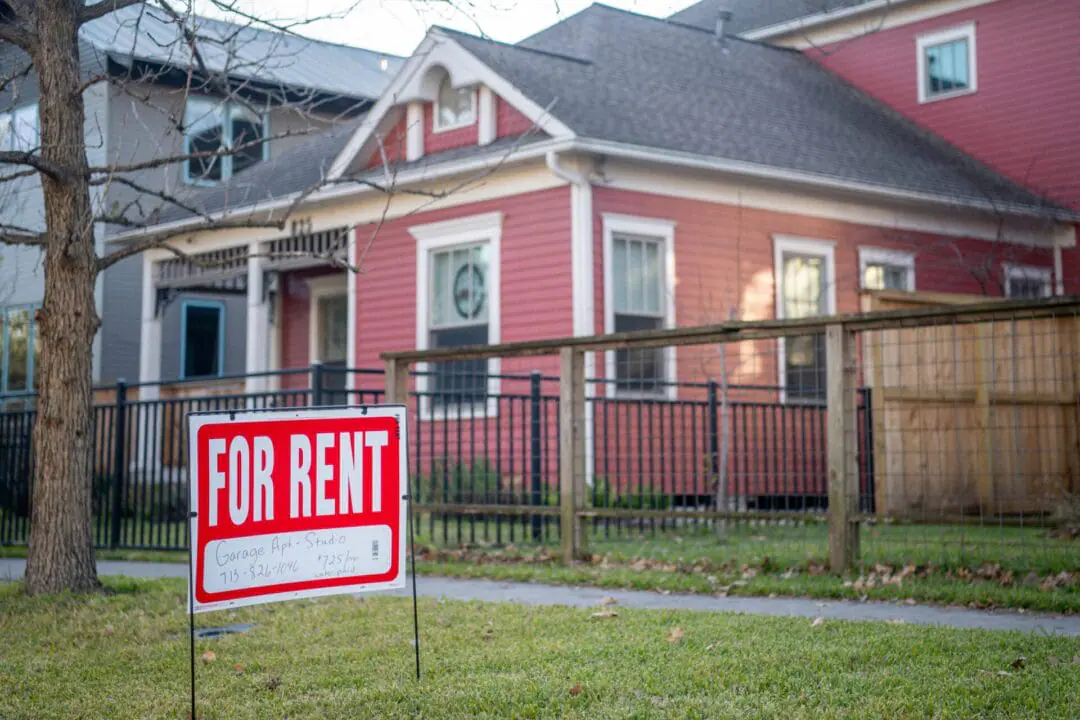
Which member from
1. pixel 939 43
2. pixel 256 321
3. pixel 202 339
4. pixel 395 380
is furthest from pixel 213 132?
pixel 395 380

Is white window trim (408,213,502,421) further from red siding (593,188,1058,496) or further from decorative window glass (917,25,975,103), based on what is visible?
decorative window glass (917,25,975,103)

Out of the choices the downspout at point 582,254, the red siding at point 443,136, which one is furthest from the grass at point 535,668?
the red siding at point 443,136

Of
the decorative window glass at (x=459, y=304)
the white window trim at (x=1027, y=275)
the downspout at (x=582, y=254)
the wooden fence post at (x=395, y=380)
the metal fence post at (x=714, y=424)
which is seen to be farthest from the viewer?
the white window trim at (x=1027, y=275)

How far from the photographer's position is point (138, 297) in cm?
2222

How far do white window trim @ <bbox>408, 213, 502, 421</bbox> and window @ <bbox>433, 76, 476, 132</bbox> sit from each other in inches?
51.3

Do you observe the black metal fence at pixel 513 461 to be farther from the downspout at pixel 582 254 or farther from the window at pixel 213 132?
the window at pixel 213 132

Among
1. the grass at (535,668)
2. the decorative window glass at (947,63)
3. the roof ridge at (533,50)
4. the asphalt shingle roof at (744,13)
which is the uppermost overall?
the asphalt shingle roof at (744,13)

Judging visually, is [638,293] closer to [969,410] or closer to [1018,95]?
[969,410]

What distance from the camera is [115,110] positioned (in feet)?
68.2

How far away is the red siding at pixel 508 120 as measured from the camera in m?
15.8

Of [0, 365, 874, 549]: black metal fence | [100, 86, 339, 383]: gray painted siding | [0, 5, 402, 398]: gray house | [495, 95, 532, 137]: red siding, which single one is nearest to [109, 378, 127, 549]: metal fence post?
[0, 365, 874, 549]: black metal fence

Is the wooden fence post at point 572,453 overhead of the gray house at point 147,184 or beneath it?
beneath

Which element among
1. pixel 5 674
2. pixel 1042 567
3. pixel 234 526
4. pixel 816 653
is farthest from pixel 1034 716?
pixel 5 674

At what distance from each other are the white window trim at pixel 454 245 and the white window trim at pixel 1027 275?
820 centimetres
